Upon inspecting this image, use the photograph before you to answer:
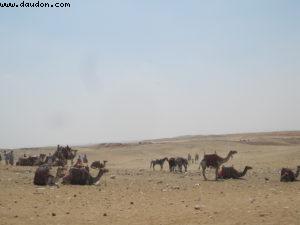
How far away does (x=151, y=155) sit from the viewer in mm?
69750

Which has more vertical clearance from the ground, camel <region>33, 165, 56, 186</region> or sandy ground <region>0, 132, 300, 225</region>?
camel <region>33, 165, 56, 186</region>

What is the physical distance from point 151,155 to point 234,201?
177ft

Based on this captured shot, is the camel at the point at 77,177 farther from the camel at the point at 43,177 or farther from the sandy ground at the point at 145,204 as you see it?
the sandy ground at the point at 145,204

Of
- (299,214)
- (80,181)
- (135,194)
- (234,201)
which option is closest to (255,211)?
(299,214)

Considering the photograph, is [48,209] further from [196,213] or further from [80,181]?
[80,181]

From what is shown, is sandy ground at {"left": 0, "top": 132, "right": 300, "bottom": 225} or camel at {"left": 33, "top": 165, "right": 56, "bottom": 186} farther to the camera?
camel at {"left": 33, "top": 165, "right": 56, "bottom": 186}

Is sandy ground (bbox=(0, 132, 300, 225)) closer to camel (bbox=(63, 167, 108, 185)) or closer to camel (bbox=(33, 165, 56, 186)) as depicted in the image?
camel (bbox=(33, 165, 56, 186))

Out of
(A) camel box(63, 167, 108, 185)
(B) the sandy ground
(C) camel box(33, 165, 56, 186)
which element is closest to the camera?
(B) the sandy ground

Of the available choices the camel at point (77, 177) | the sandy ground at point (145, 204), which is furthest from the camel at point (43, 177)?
the camel at point (77, 177)

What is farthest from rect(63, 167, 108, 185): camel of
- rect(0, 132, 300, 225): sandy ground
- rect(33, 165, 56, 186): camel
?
rect(0, 132, 300, 225): sandy ground

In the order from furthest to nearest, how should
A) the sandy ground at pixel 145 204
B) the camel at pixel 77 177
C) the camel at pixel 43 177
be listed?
the camel at pixel 77 177
the camel at pixel 43 177
the sandy ground at pixel 145 204

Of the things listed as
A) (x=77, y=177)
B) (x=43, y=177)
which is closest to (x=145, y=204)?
(x=77, y=177)

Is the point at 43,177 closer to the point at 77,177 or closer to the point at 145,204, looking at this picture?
the point at 77,177

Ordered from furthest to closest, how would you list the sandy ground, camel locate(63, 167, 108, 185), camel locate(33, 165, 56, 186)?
camel locate(63, 167, 108, 185) → camel locate(33, 165, 56, 186) → the sandy ground
